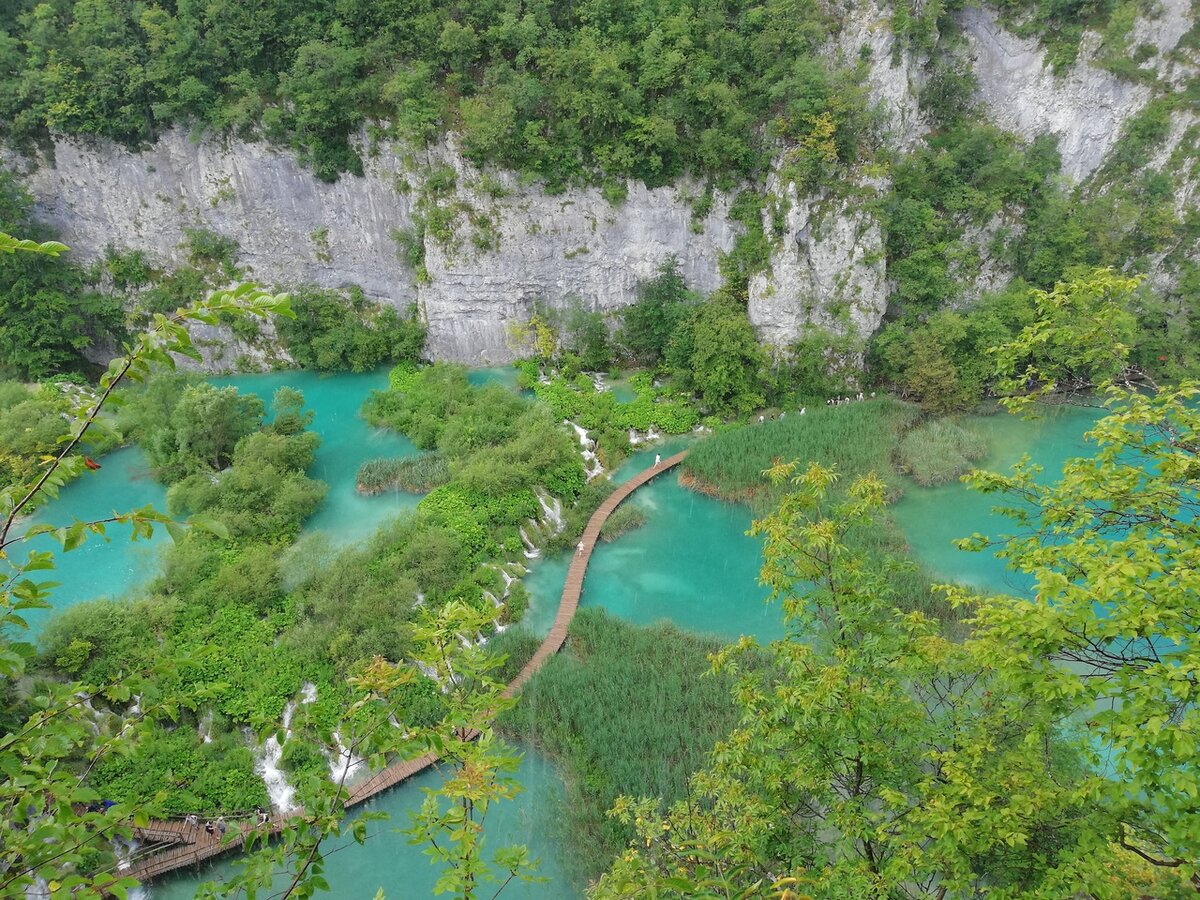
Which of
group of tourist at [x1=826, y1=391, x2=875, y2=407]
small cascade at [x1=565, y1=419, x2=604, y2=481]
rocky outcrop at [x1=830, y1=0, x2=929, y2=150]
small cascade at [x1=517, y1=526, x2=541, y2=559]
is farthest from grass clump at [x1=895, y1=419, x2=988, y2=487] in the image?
small cascade at [x1=517, y1=526, x2=541, y2=559]

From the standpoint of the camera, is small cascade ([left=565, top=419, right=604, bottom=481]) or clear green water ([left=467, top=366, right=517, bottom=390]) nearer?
small cascade ([left=565, top=419, right=604, bottom=481])

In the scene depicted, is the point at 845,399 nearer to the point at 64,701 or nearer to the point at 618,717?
the point at 618,717

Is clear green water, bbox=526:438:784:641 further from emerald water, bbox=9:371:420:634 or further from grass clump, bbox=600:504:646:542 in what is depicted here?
emerald water, bbox=9:371:420:634

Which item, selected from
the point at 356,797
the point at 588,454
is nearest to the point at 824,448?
the point at 588,454

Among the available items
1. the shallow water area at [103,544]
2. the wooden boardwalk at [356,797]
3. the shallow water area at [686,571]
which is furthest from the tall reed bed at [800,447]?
the shallow water area at [103,544]

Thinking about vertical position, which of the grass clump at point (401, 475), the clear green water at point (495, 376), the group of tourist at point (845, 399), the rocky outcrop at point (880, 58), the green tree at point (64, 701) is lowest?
the grass clump at point (401, 475)

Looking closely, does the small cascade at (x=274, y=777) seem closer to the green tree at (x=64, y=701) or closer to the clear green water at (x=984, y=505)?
the green tree at (x=64, y=701)
